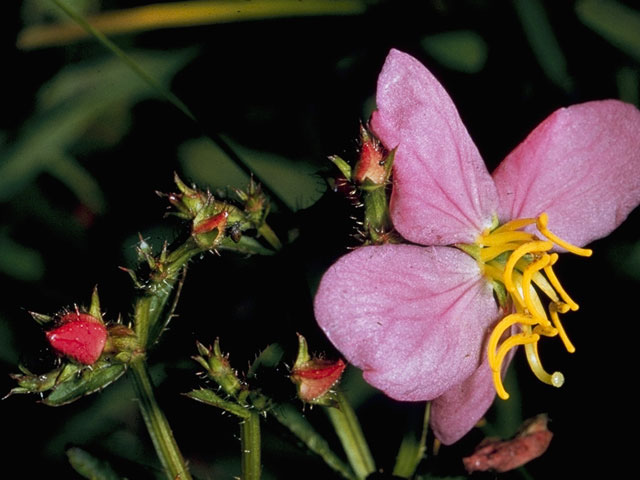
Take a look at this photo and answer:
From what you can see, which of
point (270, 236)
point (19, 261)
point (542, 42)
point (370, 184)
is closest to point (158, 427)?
point (270, 236)

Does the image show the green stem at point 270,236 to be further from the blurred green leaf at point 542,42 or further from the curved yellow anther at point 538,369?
the blurred green leaf at point 542,42

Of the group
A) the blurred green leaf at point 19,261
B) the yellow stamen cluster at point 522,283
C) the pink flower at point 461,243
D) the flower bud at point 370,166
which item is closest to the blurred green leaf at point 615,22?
the pink flower at point 461,243

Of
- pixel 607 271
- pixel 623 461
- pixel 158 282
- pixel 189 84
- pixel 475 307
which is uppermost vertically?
pixel 189 84

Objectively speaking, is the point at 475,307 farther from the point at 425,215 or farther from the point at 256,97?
the point at 256,97

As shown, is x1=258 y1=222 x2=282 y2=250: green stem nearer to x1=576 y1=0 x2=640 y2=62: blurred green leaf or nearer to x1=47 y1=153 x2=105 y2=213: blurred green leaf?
x1=47 y1=153 x2=105 y2=213: blurred green leaf

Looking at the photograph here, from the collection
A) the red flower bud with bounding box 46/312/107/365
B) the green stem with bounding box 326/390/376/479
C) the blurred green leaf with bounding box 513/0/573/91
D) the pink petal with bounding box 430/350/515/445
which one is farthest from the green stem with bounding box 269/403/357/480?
the blurred green leaf with bounding box 513/0/573/91

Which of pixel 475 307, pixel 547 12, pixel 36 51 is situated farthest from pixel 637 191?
pixel 36 51

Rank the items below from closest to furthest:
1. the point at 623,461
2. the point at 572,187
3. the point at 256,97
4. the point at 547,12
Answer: the point at 572,187
the point at 623,461
the point at 547,12
the point at 256,97
